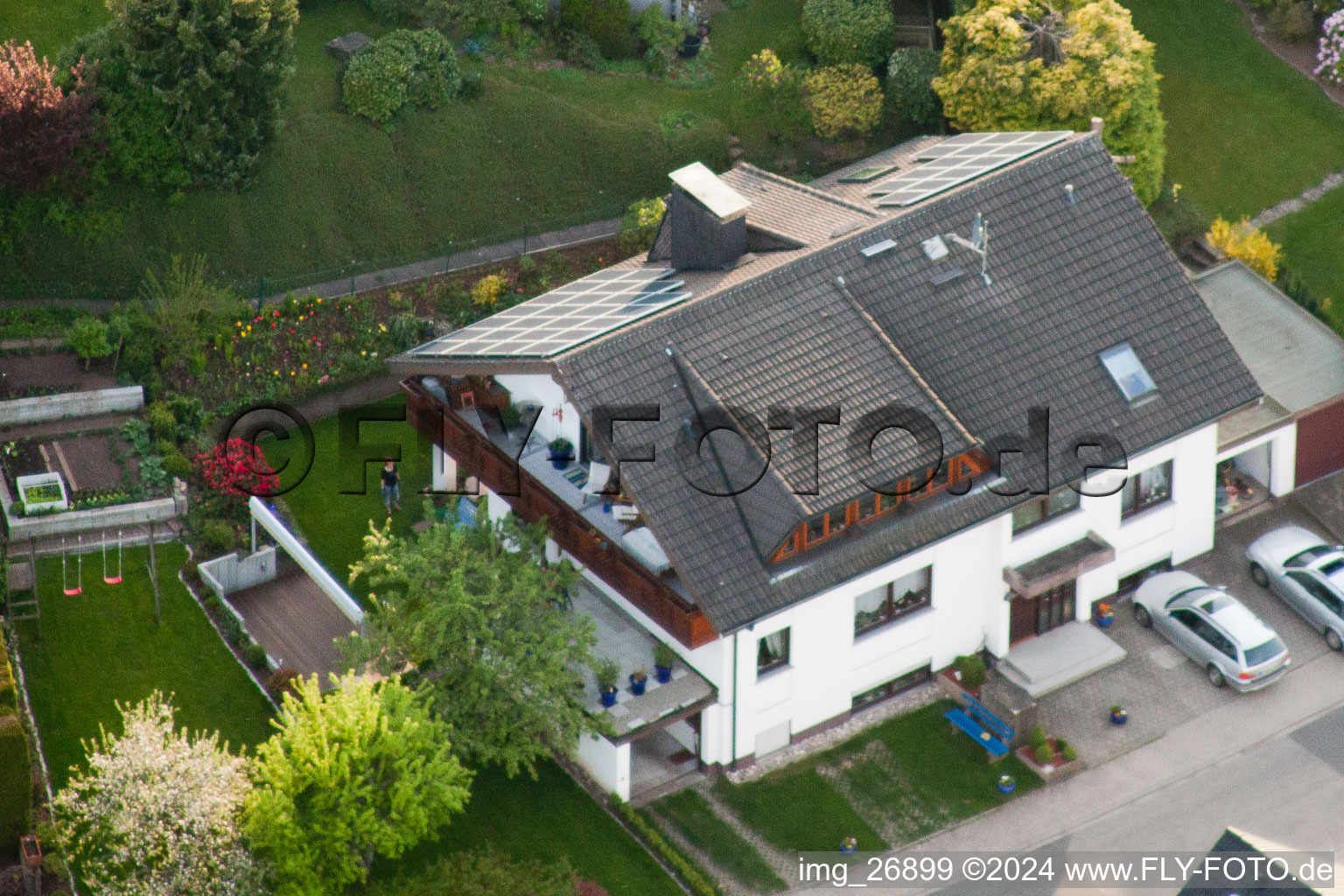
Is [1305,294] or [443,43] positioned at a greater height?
[443,43]

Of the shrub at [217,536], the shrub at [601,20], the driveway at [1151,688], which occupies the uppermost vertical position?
the shrub at [601,20]

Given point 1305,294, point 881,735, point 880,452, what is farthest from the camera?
point 1305,294

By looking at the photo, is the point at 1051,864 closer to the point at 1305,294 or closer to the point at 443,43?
the point at 1305,294

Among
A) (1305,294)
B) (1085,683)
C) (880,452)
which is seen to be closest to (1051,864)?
(1085,683)

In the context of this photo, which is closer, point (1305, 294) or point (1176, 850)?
point (1176, 850)

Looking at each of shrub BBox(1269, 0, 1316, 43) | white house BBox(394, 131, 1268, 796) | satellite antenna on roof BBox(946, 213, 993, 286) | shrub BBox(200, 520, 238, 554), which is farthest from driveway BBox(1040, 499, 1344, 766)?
shrub BBox(1269, 0, 1316, 43)

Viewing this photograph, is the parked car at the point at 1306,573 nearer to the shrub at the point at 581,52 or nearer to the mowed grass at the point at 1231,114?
the mowed grass at the point at 1231,114

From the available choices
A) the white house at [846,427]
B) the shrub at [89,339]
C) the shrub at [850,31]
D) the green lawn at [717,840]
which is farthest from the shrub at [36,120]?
the green lawn at [717,840]
